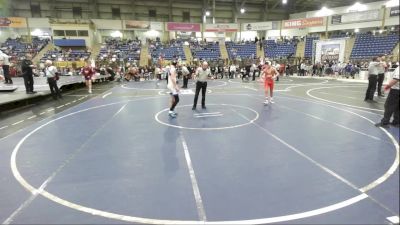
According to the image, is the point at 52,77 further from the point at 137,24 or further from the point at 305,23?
the point at 305,23

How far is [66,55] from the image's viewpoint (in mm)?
35406

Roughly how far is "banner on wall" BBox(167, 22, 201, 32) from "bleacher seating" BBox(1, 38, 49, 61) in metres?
17.7

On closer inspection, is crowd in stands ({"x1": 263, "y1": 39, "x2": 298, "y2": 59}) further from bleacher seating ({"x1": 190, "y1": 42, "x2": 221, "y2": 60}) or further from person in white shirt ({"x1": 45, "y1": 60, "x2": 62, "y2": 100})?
person in white shirt ({"x1": 45, "y1": 60, "x2": 62, "y2": 100})

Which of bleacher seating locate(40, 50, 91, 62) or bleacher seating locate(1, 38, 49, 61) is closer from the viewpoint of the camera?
bleacher seating locate(40, 50, 91, 62)

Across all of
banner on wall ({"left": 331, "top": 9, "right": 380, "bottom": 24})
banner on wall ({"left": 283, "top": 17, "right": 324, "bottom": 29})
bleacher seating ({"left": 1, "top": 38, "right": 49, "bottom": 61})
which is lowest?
banner on wall ({"left": 331, "top": 9, "right": 380, "bottom": 24})

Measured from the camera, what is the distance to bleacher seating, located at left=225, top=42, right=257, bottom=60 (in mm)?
40594

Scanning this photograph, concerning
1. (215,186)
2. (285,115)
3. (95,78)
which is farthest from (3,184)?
(95,78)

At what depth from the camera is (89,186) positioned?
4660 millimetres

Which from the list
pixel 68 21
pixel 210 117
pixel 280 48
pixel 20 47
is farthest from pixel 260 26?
pixel 210 117

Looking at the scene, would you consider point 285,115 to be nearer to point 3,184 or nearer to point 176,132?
point 176,132

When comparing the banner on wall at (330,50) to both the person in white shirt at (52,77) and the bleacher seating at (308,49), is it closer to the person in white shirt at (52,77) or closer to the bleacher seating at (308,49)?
the bleacher seating at (308,49)

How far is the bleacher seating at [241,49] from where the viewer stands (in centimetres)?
4059

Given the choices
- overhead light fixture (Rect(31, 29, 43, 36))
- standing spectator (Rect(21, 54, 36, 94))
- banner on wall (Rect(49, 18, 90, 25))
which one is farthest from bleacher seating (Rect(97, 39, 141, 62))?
standing spectator (Rect(21, 54, 36, 94))

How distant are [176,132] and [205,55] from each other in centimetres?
3337
